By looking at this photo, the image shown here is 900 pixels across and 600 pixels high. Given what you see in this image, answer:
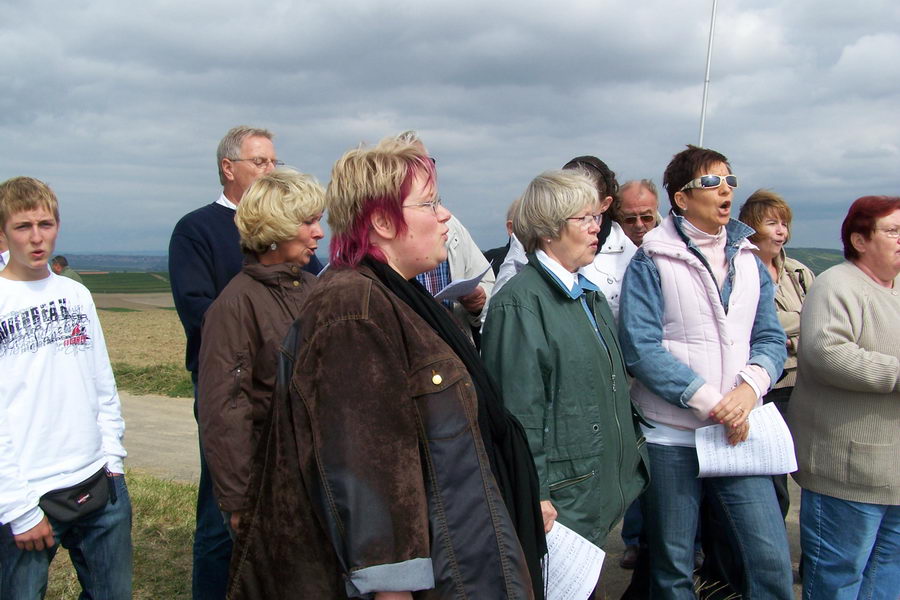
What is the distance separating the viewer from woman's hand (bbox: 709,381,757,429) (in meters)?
3.18

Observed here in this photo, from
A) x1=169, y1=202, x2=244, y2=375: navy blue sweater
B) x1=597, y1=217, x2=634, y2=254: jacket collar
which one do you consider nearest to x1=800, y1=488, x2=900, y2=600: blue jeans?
x1=597, y1=217, x2=634, y2=254: jacket collar

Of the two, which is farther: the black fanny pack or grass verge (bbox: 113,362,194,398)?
grass verge (bbox: 113,362,194,398)

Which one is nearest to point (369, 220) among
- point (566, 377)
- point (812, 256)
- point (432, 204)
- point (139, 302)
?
point (432, 204)

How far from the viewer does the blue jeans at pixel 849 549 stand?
3445 mm

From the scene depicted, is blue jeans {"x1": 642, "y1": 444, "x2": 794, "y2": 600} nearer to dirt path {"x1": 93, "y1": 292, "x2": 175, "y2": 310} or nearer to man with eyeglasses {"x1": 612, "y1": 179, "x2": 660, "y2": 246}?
man with eyeglasses {"x1": 612, "y1": 179, "x2": 660, "y2": 246}

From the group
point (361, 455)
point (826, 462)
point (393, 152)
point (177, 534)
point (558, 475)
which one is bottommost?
point (177, 534)

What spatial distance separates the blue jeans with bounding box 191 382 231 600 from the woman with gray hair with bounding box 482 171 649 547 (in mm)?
1476

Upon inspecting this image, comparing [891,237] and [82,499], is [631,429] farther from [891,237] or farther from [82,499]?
[82,499]

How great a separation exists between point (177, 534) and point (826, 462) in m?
3.86

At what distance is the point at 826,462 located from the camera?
350cm

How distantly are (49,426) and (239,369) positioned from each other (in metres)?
0.74

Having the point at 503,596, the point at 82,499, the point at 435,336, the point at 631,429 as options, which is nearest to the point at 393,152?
the point at 435,336

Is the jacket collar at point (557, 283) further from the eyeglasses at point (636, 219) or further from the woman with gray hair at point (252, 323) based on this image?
the eyeglasses at point (636, 219)

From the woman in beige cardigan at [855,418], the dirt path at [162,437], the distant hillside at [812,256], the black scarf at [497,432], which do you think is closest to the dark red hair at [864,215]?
the woman in beige cardigan at [855,418]
